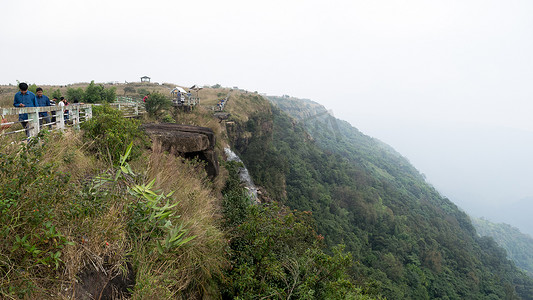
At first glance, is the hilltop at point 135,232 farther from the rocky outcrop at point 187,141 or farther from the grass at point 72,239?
the rocky outcrop at point 187,141

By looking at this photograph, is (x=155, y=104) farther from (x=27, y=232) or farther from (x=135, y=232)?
(x=27, y=232)

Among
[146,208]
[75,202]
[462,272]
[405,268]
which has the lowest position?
[462,272]

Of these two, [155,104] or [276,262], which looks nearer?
[276,262]

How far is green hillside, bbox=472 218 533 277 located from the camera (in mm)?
97825

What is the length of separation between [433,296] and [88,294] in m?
42.2

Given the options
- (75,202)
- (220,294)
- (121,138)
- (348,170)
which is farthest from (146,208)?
(348,170)

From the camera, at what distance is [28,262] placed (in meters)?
2.15

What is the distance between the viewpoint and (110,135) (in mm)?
5137

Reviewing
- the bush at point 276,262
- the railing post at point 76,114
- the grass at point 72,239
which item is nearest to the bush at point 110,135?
the grass at point 72,239

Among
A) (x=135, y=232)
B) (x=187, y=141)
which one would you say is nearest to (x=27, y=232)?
(x=135, y=232)

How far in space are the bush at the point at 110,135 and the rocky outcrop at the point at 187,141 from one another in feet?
5.58

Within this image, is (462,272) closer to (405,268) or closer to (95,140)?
(405,268)

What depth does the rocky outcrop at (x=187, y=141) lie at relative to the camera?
8.30m

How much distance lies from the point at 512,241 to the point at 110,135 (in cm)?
16169
